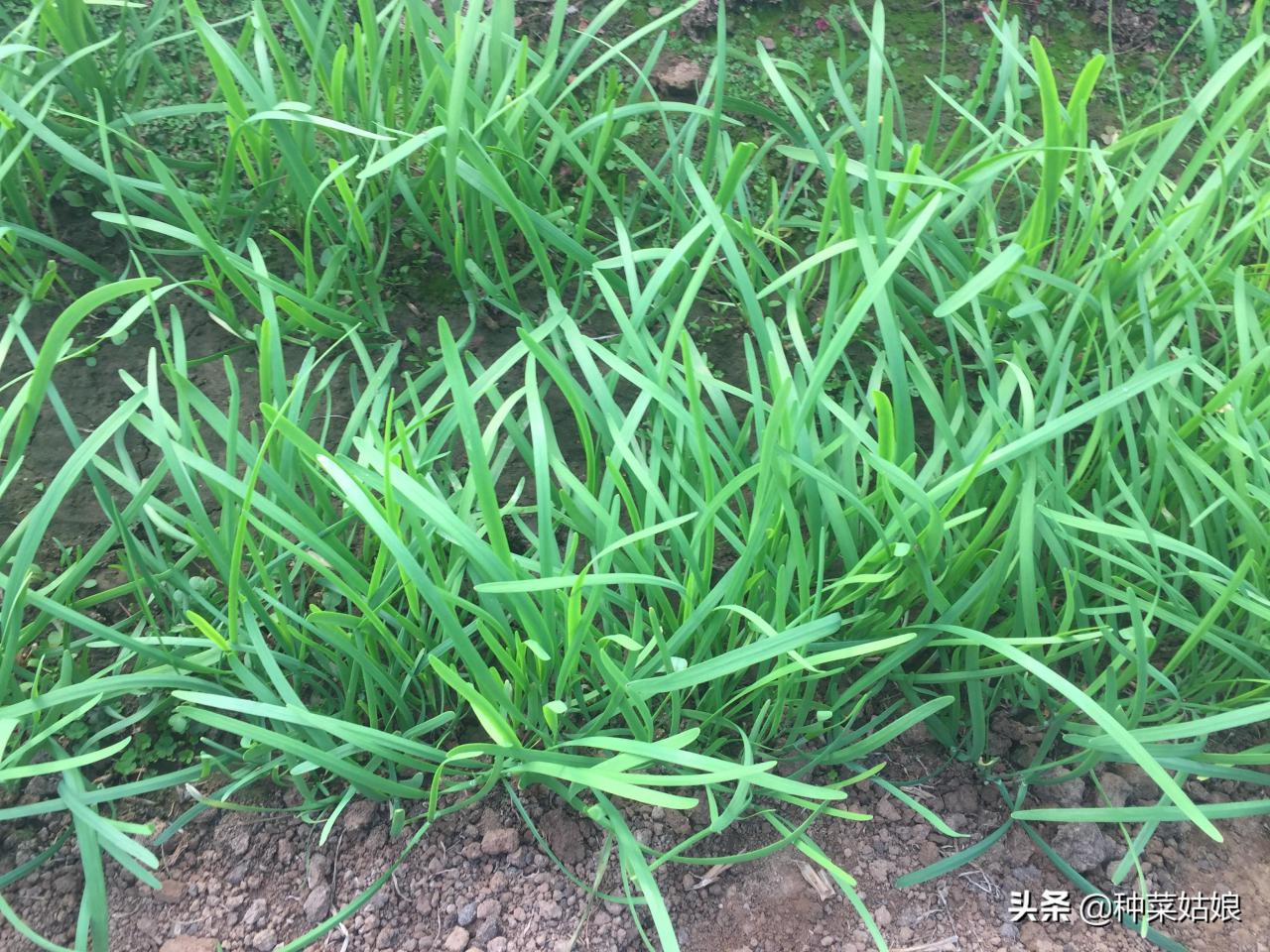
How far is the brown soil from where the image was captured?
0.91 metres

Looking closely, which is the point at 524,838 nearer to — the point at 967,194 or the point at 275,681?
the point at 275,681

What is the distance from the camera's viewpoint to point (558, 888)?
0.94 m

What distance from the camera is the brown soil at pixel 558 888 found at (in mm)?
907

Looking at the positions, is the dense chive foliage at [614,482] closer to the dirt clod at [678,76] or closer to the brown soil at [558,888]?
the brown soil at [558,888]

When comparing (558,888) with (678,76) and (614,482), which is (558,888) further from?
(678,76)

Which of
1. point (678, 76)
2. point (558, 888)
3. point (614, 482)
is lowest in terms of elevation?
point (558, 888)

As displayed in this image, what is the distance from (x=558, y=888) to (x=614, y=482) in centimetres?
46

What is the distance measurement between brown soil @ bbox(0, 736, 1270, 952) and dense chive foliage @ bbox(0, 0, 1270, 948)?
41 mm

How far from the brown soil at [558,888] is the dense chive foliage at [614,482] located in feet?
0.13

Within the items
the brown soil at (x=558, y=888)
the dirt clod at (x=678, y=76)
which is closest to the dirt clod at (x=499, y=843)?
the brown soil at (x=558, y=888)

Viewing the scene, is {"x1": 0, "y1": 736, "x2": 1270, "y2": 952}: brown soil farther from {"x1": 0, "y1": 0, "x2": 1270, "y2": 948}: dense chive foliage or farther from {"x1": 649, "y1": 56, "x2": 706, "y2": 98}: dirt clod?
{"x1": 649, "y1": 56, "x2": 706, "y2": 98}: dirt clod

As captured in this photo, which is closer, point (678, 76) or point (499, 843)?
point (499, 843)

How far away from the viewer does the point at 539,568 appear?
2.87ft

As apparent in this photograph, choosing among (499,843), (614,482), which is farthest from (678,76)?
(499,843)
